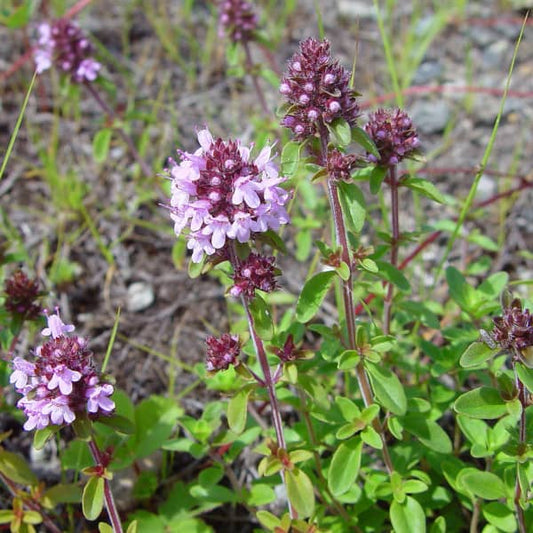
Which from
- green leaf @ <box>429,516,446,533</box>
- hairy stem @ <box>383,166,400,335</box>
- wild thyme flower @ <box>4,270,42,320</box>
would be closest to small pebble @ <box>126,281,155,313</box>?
wild thyme flower @ <box>4,270,42,320</box>

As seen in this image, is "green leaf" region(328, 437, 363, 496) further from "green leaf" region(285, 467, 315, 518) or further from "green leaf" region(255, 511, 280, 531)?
"green leaf" region(255, 511, 280, 531)

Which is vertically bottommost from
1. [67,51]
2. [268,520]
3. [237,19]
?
[268,520]

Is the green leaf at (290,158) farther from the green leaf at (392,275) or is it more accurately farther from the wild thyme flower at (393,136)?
the green leaf at (392,275)

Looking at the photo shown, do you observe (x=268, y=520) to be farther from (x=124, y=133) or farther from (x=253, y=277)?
(x=124, y=133)

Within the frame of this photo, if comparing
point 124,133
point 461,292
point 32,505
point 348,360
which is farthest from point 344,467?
point 124,133

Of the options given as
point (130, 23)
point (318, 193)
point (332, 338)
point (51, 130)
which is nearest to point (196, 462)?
point (332, 338)

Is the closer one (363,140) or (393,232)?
(363,140)

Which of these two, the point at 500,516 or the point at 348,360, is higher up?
the point at 348,360
